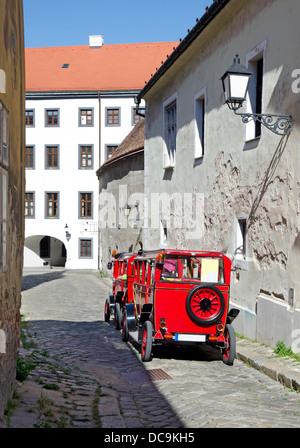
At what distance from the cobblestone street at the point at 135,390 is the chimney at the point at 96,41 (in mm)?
37926

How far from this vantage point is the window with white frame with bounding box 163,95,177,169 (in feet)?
55.4

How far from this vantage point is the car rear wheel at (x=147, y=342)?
8.50 m

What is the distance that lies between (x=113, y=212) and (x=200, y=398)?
2212cm

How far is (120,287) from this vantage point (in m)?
12.9

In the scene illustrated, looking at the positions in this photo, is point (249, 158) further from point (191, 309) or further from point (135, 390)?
point (135, 390)

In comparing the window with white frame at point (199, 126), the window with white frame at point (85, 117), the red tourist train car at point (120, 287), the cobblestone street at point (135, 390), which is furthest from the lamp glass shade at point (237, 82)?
the window with white frame at point (85, 117)

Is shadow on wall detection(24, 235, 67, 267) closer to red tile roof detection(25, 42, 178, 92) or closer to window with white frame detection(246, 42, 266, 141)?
red tile roof detection(25, 42, 178, 92)

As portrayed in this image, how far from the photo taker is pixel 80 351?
9.62 meters

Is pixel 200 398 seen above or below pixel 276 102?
below

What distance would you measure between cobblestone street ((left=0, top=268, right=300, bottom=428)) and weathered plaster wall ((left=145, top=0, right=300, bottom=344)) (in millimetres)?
1866

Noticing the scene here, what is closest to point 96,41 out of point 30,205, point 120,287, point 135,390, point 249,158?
point 30,205

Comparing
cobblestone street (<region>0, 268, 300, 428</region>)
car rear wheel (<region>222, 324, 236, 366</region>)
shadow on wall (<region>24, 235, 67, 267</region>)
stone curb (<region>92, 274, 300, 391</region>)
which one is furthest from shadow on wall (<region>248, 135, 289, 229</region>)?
shadow on wall (<region>24, 235, 67, 267</region>)
